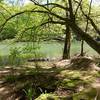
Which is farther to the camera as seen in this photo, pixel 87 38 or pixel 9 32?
pixel 9 32

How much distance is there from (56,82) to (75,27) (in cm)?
250

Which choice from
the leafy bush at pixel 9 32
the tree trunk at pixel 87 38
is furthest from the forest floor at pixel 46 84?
the leafy bush at pixel 9 32

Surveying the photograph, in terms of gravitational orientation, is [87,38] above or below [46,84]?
above

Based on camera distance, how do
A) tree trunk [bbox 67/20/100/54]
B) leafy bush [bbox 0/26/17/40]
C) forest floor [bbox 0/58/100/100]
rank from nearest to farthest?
forest floor [bbox 0/58/100/100] < tree trunk [bbox 67/20/100/54] < leafy bush [bbox 0/26/17/40]

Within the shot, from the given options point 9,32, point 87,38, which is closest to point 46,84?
point 87,38

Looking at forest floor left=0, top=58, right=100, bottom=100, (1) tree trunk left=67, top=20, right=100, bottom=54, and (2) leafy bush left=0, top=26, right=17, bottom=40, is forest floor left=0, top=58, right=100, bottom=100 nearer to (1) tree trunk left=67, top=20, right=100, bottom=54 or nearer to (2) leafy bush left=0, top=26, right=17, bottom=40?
(1) tree trunk left=67, top=20, right=100, bottom=54

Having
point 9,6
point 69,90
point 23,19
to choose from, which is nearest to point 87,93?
point 69,90

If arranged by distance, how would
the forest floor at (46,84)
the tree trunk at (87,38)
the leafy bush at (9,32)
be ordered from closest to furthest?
the forest floor at (46,84) < the tree trunk at (87,38) < the leafy bush at (9,32)

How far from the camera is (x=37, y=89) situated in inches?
416

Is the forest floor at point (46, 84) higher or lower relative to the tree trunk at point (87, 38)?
lower

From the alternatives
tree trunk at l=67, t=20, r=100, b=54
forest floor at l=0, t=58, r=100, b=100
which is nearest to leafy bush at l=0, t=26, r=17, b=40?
forest floor at l=0, t=58, r=100, b=100

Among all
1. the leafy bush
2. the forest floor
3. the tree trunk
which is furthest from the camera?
the leafy bush

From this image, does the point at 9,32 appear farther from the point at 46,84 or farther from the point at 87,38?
the point at 46,84

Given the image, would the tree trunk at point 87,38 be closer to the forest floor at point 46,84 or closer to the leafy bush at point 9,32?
the forest floor at point 46,84
